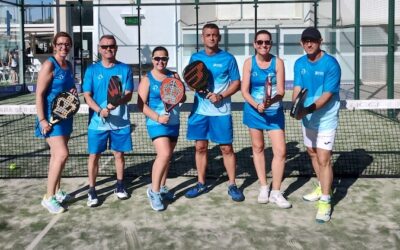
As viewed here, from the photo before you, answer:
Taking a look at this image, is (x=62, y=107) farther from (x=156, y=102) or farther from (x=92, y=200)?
(x=92, y=200)

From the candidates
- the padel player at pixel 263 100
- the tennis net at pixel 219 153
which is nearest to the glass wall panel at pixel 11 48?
the tennis net at pixel 219 153

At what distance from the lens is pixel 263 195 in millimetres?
5148

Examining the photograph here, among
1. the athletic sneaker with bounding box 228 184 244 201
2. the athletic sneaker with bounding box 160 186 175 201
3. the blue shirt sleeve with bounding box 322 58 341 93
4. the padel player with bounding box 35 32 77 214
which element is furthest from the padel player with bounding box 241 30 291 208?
the padel player with bounding box 35 32 77 214

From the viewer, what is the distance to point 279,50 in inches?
837

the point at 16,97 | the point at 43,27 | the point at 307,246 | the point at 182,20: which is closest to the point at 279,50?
the point at 182,20

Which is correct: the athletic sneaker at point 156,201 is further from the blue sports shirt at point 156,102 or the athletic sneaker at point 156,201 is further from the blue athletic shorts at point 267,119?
the blue athletic shorts at point 267,119

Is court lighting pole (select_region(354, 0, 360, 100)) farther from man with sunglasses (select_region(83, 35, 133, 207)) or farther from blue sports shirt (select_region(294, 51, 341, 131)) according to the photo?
man with sunglasses (select_region(83, 35, 133, 207))

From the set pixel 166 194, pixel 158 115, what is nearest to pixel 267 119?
pixel 158 115

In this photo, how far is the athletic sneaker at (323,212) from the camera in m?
4.54

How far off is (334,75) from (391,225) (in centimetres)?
150

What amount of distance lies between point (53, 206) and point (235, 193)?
1931mm

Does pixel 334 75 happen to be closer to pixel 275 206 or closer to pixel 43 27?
pixel 275 206

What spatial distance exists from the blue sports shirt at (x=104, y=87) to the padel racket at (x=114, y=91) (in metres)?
0.11

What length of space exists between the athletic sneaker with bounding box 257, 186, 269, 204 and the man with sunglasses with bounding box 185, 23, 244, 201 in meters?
Answer: 0.21
